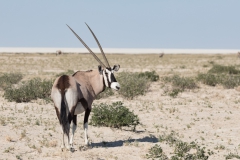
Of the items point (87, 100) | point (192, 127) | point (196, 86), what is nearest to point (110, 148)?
point (87, 100)

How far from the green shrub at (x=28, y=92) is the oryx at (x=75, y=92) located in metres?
8.73

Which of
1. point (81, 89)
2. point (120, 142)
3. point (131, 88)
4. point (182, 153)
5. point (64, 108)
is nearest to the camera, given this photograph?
point (182, 153)

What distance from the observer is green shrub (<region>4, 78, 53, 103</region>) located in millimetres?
18734

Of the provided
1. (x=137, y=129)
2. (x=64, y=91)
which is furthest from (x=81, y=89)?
(x=137, y=129)

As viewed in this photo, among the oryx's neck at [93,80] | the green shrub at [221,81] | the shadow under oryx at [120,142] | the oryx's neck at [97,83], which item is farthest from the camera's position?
the green shrub at [221,81]

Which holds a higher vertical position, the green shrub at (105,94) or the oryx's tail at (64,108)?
the oryx's tail at (64,108)

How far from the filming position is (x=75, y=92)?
9586 millimetres

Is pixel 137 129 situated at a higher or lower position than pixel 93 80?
lower

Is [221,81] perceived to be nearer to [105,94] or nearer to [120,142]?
[105,94]

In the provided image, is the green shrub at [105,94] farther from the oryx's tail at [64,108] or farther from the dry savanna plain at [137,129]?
the oryx's tail at [64,108]

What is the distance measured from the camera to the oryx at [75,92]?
9375mm

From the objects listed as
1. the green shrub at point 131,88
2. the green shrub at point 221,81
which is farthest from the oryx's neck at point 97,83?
the green shrub at point 221,81

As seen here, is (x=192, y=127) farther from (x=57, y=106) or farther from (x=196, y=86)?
(x=196, y=86)

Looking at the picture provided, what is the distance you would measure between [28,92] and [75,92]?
9.86m
